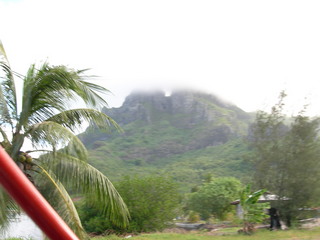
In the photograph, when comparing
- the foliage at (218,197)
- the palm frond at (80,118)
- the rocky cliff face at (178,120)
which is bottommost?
the foliage at (218,197)

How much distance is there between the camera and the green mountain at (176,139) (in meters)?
61.2

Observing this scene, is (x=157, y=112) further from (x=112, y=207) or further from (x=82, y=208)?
(x=112, y=207)

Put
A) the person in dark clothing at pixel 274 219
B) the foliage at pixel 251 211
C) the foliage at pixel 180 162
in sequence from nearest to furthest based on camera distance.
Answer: the foliage at pixel 251 211 < the person in dark clothing at pixel 274 219 < the foliage at pixel 180 162

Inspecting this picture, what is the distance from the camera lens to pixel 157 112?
117 metres

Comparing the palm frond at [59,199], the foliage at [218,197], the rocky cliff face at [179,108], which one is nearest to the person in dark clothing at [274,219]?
the foliage at [218,197]

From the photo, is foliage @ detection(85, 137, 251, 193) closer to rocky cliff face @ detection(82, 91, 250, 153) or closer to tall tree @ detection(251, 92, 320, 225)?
rocky cliff face @ detection(82, 91, 250, 153)

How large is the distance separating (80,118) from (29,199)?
24.3 ft

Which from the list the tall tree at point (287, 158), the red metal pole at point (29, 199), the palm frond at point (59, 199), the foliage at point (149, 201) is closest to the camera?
the red metal pole at point (29, 199)

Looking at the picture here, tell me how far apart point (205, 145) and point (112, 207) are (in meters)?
82.7

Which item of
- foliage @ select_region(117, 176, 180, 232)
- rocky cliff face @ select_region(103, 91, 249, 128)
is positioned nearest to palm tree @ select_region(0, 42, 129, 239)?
foliage @ select_region(117, 176, 180, 232)

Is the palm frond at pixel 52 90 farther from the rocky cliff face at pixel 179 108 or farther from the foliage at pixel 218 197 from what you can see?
the rocky cliff face at pixel 179 108

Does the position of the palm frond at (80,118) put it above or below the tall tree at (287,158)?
above

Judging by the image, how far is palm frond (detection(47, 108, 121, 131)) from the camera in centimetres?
751

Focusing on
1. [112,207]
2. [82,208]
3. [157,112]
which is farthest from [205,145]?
[112,207]
